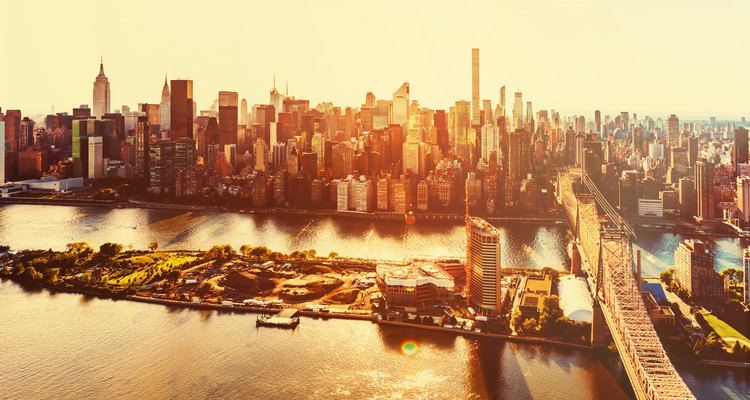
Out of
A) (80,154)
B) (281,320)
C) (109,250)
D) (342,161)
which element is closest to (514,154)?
(342,161)

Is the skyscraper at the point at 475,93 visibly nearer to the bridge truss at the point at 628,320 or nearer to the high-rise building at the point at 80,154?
the high-rise building at the point at 80,154

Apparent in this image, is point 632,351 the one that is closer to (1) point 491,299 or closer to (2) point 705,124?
(1) point 491,299

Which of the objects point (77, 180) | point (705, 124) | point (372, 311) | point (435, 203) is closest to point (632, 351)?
point (372, 311)

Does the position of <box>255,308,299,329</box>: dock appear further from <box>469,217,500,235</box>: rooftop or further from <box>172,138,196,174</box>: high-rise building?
<box>172,138,196,174</box>: high-rise building

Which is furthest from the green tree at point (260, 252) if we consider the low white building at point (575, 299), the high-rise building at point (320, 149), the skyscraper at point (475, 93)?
the skyscraper at point (475, 93)

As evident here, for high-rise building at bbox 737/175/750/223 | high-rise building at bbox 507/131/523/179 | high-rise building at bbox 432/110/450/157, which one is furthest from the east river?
high-rise building at bbox 432/110/450/157

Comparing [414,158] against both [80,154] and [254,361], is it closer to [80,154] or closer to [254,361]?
[80,154]
